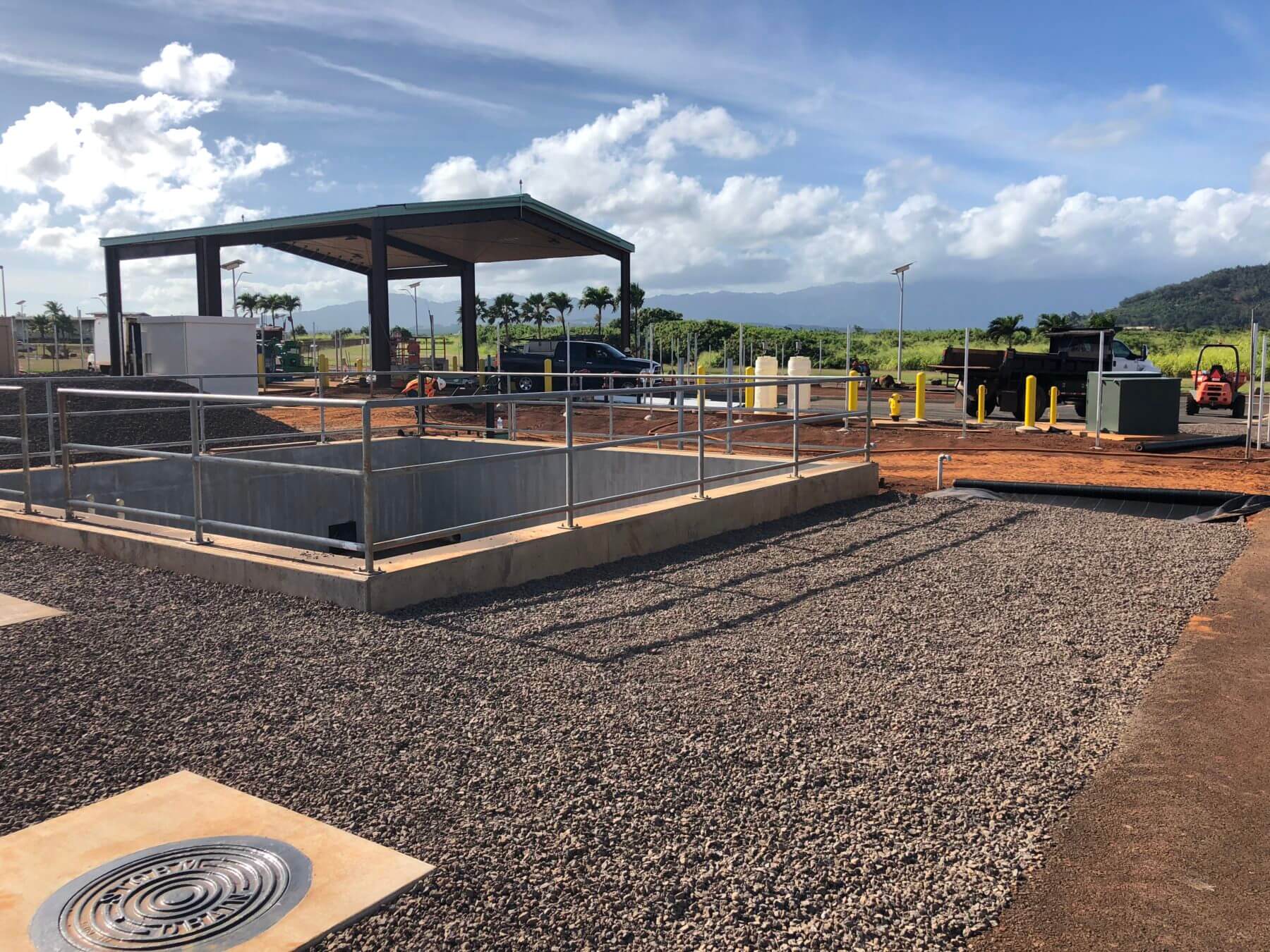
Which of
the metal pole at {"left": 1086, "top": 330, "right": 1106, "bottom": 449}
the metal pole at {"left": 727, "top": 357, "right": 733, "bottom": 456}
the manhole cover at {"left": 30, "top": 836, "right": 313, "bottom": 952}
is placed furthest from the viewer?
the metal pole at {"left": 1086, "top": 330, "right": 1106, "bottom": 449}

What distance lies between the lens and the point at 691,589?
739 centimetres

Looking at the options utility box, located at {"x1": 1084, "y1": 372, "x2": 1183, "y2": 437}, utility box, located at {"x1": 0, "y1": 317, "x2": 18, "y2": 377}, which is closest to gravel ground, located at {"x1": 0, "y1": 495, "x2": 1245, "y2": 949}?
utility box, located at {"x1": 1084, "y1": 372, "x2": 1183, "y2": 437}

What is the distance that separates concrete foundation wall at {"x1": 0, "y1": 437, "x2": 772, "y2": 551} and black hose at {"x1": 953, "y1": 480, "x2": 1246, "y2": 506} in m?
2.69

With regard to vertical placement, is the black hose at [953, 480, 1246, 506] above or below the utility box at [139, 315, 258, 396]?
below

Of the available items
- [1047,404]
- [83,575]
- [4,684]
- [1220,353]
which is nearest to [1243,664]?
[4,684]

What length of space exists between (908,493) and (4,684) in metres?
9.74

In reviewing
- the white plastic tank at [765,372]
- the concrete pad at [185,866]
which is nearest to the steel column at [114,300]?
the white plastic tank at [765,372]

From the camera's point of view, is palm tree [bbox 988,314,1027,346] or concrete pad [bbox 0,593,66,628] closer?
concrete pad [bbox 0,593,66,628]

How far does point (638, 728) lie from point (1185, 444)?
16656 millimetres

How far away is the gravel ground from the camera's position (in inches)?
130

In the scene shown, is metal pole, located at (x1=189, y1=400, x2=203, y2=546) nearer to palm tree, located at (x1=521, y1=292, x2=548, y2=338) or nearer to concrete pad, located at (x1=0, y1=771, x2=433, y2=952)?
concrete pad, located at (x1=0, y1=771, x2=433, y2=952)

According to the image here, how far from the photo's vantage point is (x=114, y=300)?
36.4 m

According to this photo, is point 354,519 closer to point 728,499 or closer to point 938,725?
point 728,499

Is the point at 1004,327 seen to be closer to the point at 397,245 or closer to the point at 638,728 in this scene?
the point at 397,245
